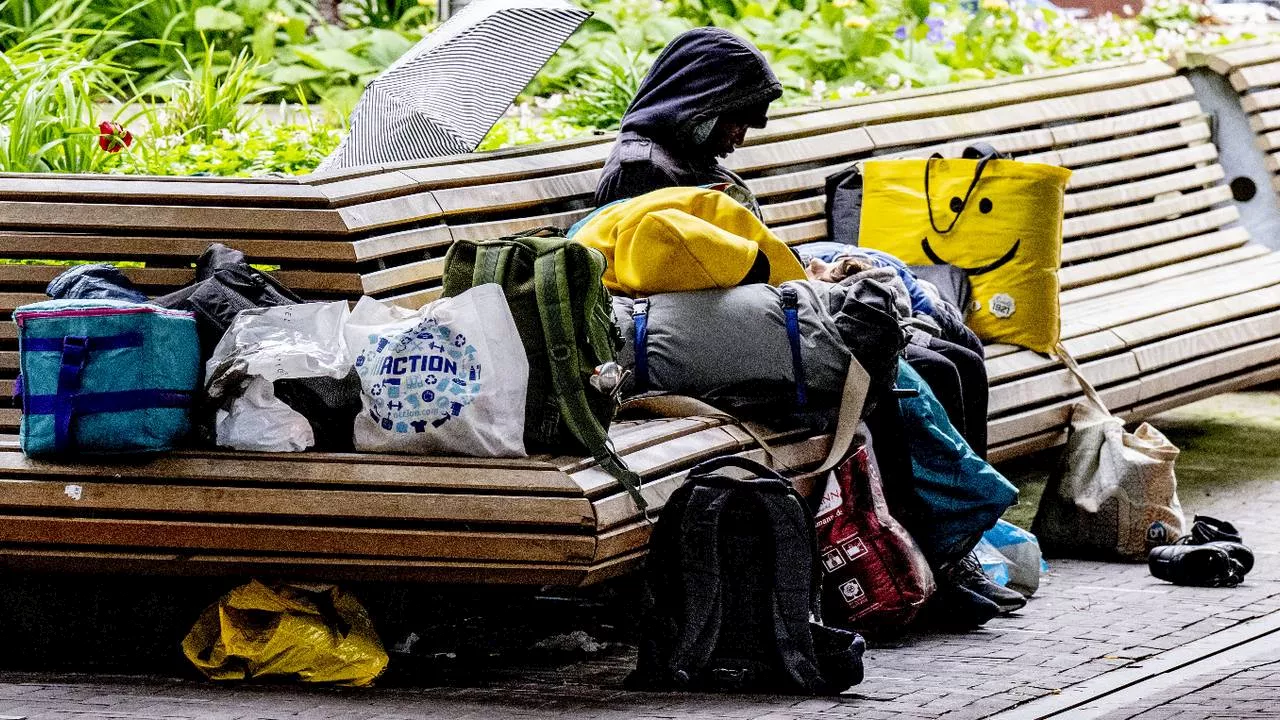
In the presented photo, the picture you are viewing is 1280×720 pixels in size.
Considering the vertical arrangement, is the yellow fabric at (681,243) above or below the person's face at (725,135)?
below

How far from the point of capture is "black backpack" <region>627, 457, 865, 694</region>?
4.81 m

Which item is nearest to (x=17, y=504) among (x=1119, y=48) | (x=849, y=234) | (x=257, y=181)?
(x=257, y=181)

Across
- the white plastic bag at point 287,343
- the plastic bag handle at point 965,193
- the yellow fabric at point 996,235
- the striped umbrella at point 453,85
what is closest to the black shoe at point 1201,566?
the yellow fabric at point 996,235

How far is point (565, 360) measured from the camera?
4840 millimetres

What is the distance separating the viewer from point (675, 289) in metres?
5.43

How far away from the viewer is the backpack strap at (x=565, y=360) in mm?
4828

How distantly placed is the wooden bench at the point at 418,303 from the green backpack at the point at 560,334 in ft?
0.40

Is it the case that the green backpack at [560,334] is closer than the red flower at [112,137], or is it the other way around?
the green backpack at [560,334]

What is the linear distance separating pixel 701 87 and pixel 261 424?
226 cm

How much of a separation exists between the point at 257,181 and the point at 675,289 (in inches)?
49.3

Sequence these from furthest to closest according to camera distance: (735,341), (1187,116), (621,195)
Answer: (1187,116) < (621,195) < (735,341)

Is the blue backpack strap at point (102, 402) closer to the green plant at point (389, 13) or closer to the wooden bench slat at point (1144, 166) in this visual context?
the wooden bench slat at point (1144, 166)

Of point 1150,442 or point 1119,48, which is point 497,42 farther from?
point 1119,48

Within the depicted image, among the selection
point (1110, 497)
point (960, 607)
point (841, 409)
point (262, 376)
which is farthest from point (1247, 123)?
point (262, 376)
